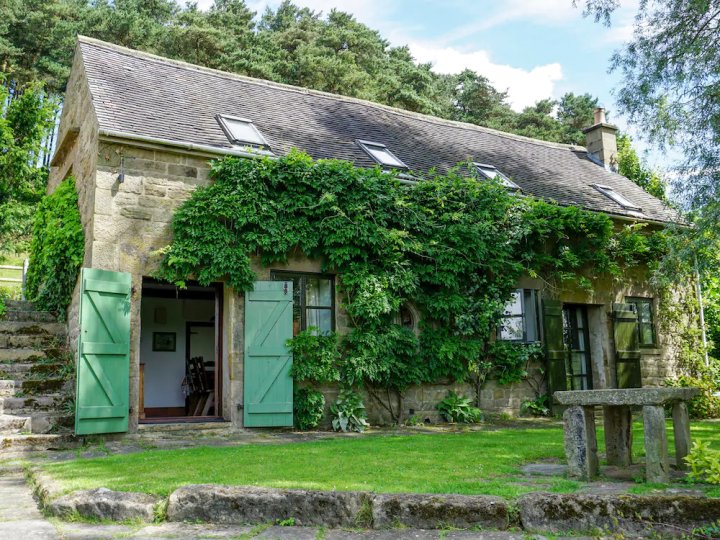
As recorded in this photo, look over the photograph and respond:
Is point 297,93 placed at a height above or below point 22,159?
above

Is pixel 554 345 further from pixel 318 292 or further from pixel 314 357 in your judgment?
pixel 314 357

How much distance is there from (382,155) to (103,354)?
6330 millimetres

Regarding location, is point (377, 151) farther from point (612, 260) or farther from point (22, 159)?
point (22, 159)

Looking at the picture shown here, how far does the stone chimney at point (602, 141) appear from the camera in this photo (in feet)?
57.5

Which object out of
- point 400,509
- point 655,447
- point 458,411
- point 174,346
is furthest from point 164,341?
point 655,447

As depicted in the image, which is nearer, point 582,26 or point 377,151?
point 582,26

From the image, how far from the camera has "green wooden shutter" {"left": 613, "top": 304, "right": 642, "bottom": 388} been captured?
12594 millimetres

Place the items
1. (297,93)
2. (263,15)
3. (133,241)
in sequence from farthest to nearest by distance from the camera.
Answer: (263,15), (297,93), (133,241)

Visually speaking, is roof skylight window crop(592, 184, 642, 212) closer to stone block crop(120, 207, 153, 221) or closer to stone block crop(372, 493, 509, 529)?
stone block crop(120, 207, 153, 221)

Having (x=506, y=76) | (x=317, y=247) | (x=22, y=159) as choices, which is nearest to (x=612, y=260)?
(x=317, y=247)

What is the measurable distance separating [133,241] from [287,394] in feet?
10.1

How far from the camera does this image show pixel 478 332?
11.0 metres

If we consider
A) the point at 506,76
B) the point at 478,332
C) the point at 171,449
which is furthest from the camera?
the point at 506,76

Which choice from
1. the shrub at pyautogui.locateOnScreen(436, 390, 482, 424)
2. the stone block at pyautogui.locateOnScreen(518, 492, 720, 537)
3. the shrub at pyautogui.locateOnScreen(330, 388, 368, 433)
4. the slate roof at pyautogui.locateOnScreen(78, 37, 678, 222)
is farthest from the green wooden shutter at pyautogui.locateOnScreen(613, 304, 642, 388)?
the stone block at pyautogui.locateOnScreen(518, 492, 720, 537)
